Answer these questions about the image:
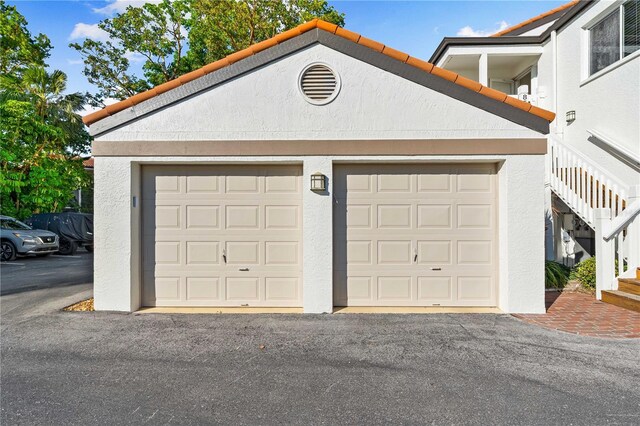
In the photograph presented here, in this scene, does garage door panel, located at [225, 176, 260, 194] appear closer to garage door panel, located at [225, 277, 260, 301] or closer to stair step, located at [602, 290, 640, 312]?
garage door panel, located at [225, 277, 260, 301]

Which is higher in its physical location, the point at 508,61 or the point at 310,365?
the point at 508,61

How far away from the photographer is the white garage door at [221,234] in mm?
6164

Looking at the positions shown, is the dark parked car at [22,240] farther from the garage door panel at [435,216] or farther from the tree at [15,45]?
the garage door panel at [435,216]

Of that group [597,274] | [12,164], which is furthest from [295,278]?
[12,164]

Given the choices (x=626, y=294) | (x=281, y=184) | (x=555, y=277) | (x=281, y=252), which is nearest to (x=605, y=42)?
(x=555, y=277)

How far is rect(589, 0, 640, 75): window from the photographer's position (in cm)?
802

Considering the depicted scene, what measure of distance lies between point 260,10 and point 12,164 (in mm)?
12648

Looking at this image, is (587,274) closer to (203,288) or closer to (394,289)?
(394,289)

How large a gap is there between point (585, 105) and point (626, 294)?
529 cm

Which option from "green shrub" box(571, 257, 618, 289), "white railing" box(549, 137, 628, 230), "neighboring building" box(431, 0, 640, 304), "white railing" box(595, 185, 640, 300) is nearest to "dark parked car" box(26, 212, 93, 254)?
"neighboring building" box(431, 0, 640, 304)

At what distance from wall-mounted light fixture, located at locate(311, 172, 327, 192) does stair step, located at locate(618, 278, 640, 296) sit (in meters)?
5.47

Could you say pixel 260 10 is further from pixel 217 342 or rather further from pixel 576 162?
pixel 217 342

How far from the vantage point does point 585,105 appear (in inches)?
363

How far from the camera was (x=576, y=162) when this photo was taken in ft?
25.6
